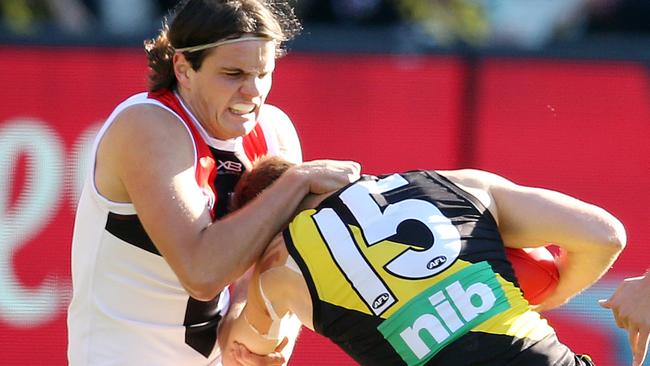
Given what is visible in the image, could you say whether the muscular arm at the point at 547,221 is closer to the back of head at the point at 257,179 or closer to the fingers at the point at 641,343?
the fingers at the point at 641,343

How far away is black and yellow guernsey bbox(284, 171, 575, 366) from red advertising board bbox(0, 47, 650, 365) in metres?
2.12

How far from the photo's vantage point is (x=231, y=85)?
3635mm

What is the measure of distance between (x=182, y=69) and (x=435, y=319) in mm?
1078

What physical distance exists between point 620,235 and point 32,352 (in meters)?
2.84

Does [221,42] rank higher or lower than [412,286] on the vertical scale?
higher

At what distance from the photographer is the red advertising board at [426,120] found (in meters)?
5.45

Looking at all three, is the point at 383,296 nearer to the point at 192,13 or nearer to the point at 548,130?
the point at 192,13

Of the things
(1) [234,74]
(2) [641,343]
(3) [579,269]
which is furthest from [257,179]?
(2) [641,343]

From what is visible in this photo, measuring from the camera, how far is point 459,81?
219 inches

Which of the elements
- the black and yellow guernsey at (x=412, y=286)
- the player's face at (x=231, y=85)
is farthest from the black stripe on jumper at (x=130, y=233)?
the black and yellow guernsey at (x=412, y=286)

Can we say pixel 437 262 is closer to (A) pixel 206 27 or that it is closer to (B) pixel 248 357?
(B) pixel 248 357

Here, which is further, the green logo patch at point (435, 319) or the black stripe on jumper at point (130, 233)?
the black stripe on jumper at point (130, 233)

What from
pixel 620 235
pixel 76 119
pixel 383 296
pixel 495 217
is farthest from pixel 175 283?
pixel 76 119

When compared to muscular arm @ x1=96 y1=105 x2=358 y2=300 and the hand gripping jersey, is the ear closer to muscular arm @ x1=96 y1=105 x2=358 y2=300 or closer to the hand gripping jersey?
the hand gripping jersey
